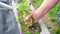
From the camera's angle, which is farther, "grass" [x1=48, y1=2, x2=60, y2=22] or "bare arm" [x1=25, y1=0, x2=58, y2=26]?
"grass" [x1=48, y1=2, x2=60, y2=22]

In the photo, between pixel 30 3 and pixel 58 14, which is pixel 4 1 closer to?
pixel 30 3

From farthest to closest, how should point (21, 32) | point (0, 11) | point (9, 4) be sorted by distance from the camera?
point (9, 4) < point (0, 11) < point (21, 32)

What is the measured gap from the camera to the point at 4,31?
1.34 metres

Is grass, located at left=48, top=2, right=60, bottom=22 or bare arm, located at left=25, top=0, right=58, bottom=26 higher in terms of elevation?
bare arm, located at left=25, top=0, right=58, bottom=26

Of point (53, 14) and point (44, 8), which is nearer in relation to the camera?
point (44, 8)

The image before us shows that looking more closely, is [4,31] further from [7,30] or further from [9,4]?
[9,4]

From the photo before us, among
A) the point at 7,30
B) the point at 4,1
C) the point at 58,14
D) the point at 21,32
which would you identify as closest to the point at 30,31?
the point at 21,32

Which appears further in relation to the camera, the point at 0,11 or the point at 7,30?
the point at 0,11

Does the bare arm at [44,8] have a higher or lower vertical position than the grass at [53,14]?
higher

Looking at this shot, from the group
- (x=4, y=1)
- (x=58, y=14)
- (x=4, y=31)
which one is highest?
(x=4, y=1)

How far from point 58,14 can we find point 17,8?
395 mm

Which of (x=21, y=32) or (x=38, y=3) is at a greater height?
(x=38, y=3)

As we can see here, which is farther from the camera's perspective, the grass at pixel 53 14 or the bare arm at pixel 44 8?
the grass at pixel 53 14

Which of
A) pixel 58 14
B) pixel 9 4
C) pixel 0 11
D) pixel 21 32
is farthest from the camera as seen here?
pixel 9 4
